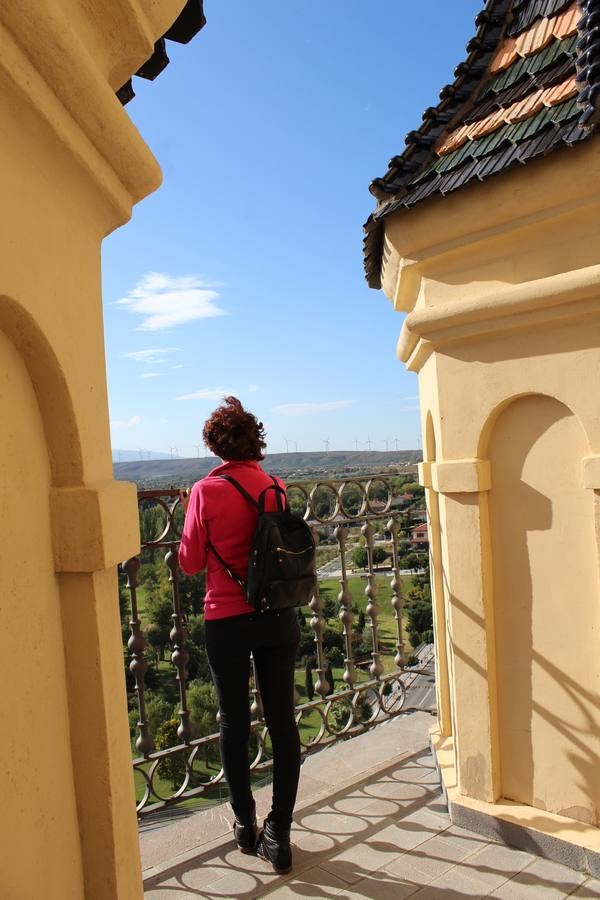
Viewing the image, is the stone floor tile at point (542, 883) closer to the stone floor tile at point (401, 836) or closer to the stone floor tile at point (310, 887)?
the stone floor tile at point (401, 836)

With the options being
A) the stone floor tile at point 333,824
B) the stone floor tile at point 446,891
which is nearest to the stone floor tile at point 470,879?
the stone floor tile at point 446,891

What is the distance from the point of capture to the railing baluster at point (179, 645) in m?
3.63

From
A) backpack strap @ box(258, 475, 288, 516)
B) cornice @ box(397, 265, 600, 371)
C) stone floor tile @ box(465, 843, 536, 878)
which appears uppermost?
cornice @ box(397, 265, 600, 371)

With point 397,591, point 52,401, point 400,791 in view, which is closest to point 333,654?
point 397,591

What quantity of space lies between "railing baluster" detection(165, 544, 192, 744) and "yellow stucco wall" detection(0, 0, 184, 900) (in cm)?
194

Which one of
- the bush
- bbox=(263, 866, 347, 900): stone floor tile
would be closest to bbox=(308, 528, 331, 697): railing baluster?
the bush

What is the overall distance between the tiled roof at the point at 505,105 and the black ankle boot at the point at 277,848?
2787 mm

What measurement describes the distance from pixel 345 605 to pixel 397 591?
530 millimetres

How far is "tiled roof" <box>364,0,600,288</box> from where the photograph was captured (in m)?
2.53

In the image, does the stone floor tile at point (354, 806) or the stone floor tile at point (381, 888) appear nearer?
the stone floor tile at point (381, 888)

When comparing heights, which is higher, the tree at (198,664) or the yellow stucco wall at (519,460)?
the yellow stucco wall at (519,460)

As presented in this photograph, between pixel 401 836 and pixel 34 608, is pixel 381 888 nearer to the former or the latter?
pixel 401 836

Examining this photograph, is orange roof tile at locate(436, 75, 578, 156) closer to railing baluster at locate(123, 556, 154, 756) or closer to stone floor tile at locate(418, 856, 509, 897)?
railing baluster at locate(123, 556, 154, 756)

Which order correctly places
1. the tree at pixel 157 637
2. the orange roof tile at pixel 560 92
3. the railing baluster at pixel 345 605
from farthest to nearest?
1. the railing baluster at pixel 345 605
2. the tree at pixel 157 637
3. the orange roof tile at pixel 560 92
